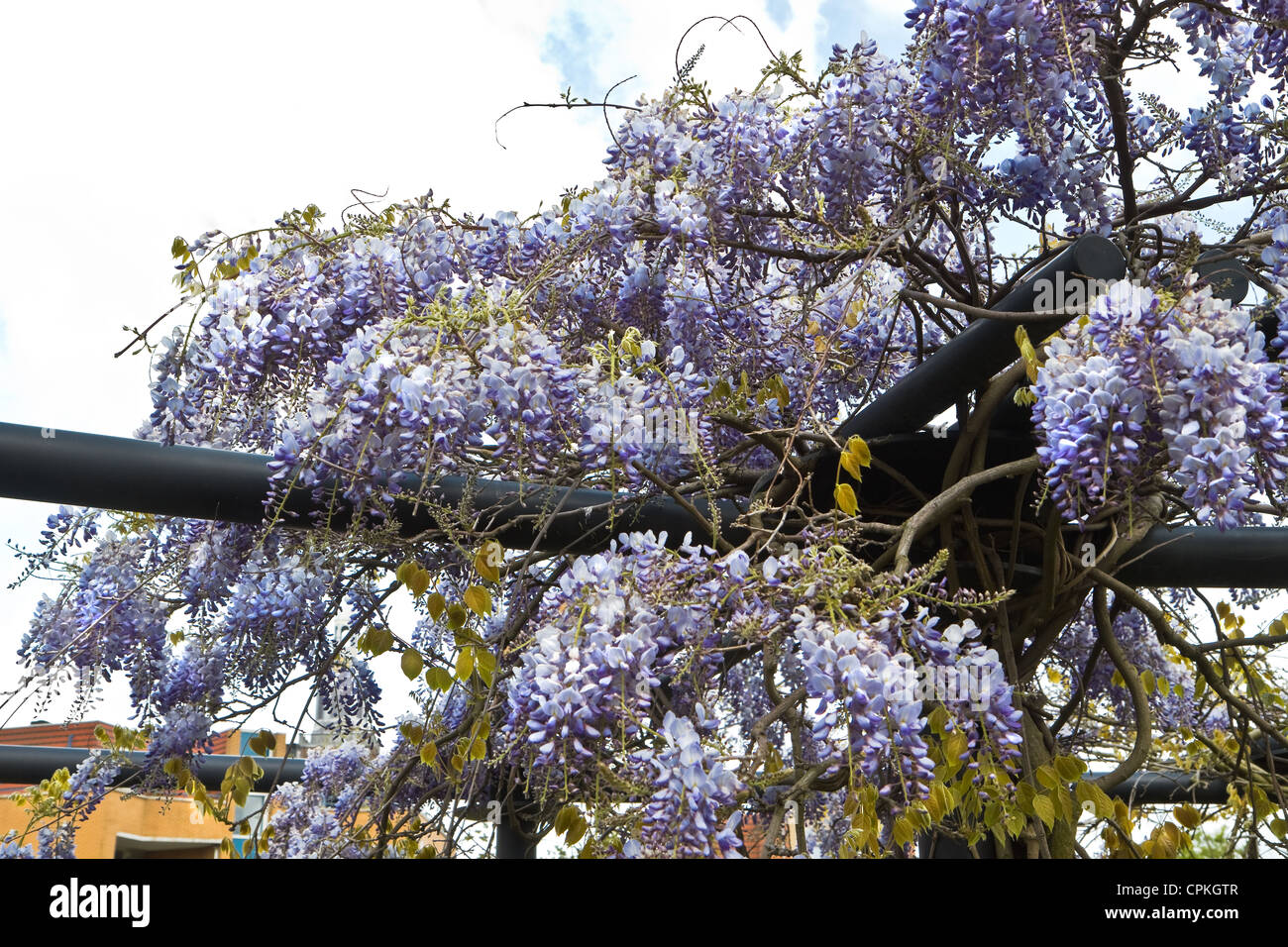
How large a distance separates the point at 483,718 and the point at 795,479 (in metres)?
0.70

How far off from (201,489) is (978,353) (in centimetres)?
129

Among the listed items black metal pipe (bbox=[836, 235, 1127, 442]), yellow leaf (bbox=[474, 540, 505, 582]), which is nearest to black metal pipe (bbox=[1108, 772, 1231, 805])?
black metal pipe (bbox=[836, 235, 1127, 442])

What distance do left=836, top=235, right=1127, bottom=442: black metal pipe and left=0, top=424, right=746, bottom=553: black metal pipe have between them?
0.38m

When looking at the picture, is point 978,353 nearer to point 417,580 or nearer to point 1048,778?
point 1048,778

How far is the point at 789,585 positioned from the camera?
1374mm

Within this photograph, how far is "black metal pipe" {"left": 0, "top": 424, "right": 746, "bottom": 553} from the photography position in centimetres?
176

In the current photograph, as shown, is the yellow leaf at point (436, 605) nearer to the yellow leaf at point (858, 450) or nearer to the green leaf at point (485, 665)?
the green leaf at point (485, 665)

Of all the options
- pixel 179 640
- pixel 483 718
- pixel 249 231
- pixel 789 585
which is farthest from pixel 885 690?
pixel 179 640

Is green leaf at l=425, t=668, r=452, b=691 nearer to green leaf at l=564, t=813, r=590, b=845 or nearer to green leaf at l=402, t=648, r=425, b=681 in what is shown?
green leaf at l=402, t=648, r=425, b=681

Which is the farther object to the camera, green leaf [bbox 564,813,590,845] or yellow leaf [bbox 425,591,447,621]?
yellow leaf [bbox 425,591,447,621]

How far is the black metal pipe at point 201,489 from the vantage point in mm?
1763

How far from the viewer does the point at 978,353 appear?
1.79 metres

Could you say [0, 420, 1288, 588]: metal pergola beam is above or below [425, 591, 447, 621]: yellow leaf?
above

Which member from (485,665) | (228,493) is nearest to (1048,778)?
(485,665)
